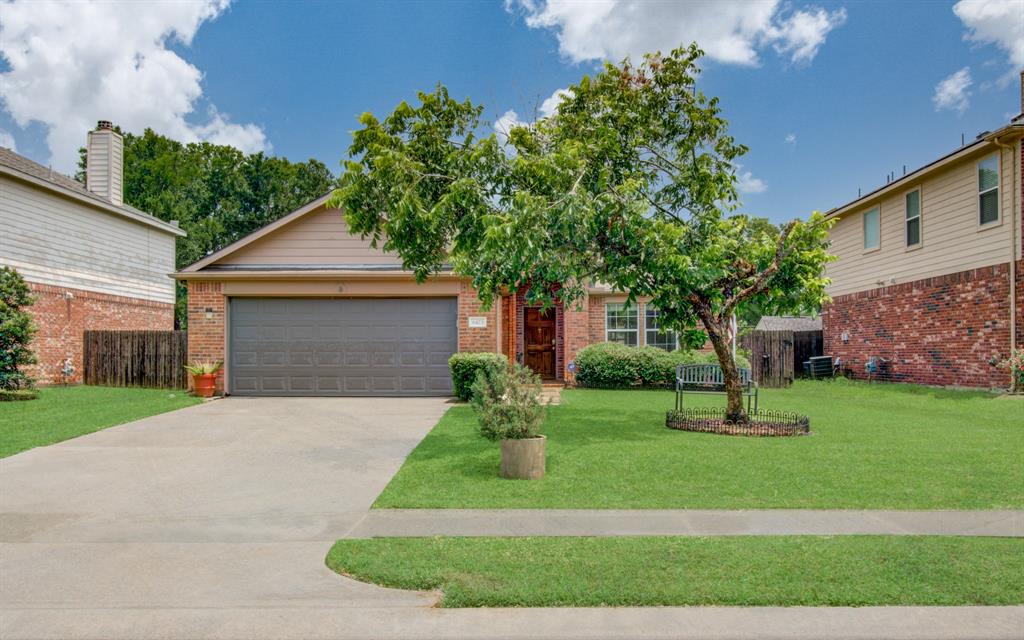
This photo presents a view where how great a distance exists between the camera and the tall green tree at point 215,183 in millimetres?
37875

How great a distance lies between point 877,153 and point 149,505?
952 inches

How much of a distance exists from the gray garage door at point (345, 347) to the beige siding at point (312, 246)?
3.44ft

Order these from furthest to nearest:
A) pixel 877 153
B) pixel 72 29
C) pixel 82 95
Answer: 1. pixel 82 95
2. pixel 877 153
3. pixel 72 29

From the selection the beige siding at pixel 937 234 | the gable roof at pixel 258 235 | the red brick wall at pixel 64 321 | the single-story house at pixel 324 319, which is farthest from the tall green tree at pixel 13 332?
the beige siding at pixel 937 234

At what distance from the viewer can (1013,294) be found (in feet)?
45.3

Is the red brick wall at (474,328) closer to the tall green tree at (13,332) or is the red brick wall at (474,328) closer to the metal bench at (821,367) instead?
the tall green tree at (13,332)

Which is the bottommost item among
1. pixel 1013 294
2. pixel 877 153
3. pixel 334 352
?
pixel 334 352

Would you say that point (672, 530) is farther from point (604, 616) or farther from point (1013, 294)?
point (1013, 294)

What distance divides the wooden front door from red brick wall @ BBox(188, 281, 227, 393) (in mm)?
8378

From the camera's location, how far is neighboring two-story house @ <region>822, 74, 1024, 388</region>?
14062mm

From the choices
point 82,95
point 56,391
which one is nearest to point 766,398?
point 56,391

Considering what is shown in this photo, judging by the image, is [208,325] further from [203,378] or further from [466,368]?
[466,368]

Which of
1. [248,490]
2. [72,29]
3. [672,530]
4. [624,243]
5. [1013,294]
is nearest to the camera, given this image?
[672,530]

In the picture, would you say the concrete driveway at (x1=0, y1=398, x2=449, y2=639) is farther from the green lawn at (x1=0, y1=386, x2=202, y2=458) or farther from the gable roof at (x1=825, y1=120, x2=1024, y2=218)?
the gable roof at (x1=825, y1=120, x2=1024, y2=218)
